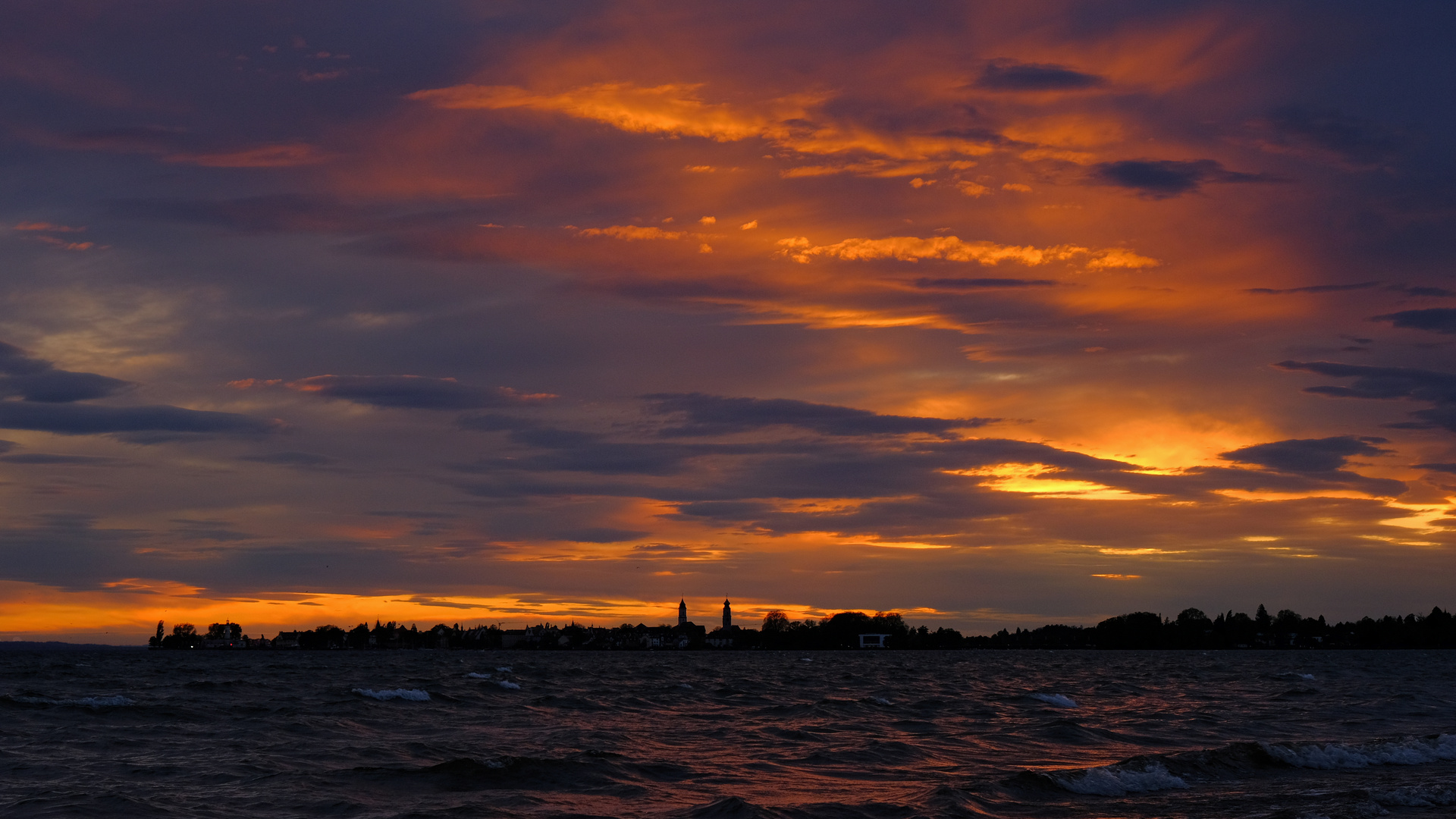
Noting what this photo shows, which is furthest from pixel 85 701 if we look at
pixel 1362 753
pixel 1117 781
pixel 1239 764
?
pixel 1362 753

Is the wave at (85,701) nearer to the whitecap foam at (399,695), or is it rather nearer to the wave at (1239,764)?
the whitecap foam at (399,695)

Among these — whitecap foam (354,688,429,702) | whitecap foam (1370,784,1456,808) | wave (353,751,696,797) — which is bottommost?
whitecap foam (1370,784,1456,808)

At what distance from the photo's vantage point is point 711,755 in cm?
4134

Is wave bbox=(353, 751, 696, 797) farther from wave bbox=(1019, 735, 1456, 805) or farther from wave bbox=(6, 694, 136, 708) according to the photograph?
wave bbox=(6, 694, 136, 708)

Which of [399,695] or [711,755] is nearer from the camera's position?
[711,755]

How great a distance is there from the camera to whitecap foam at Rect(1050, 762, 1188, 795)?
33219 mm

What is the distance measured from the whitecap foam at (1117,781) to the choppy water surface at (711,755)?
0.29 ft

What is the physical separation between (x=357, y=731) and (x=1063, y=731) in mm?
31862

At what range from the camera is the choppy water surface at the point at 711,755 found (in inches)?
1171

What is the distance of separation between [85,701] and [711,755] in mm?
40338

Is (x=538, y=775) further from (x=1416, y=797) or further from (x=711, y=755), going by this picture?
(x=1416, y=797)

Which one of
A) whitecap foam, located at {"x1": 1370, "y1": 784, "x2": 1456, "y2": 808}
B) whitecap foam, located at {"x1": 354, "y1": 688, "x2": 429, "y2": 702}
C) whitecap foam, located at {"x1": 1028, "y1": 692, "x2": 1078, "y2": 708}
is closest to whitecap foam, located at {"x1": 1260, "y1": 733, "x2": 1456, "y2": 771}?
whitecap foam, located at {"x1": 1370, "y1": 784, "x2": 1456, "y2": 808}

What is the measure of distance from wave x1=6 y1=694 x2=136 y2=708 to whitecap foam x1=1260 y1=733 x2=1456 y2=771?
56.2 metres

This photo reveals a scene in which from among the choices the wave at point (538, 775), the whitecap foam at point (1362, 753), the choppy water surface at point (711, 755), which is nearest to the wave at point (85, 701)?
the choppy water surface at point (711, 755)
